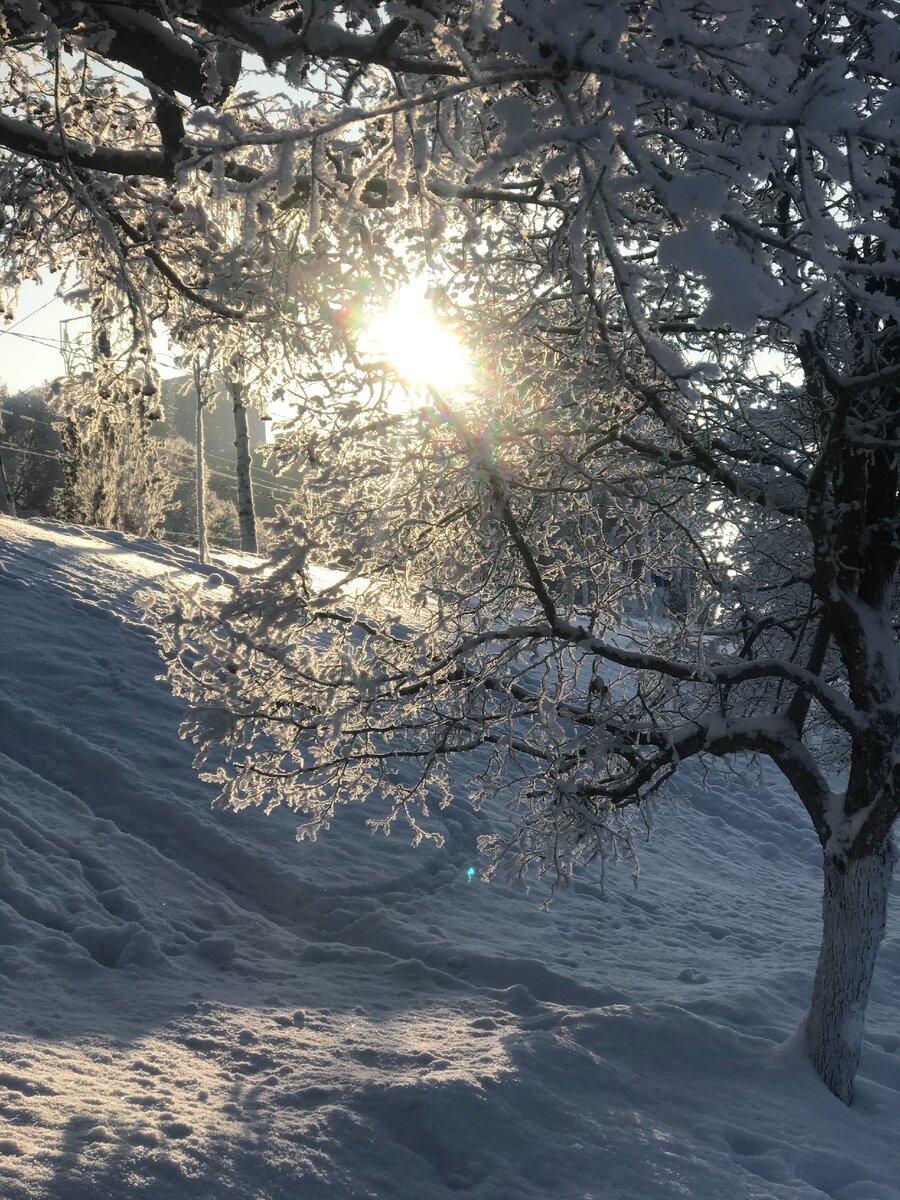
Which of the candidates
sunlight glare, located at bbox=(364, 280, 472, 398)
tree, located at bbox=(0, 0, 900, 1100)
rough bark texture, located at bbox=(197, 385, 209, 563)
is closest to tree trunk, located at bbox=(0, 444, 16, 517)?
rough bark texture, located at bbox=(197, 385, 209, 563)

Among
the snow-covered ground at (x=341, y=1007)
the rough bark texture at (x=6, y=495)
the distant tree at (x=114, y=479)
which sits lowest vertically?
the snow-covered ground at (x=341, y=1007)

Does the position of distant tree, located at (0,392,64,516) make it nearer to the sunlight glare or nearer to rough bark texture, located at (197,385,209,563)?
rough bark texture, located at (197,385,209,563)

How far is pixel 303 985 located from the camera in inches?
219

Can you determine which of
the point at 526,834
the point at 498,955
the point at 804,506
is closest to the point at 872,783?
the point at 804,506

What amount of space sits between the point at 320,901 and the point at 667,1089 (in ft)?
10.1

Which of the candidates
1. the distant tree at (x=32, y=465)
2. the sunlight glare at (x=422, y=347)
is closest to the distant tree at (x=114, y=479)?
the distant tree at (x=32, y=465)

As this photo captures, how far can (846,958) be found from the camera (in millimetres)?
4938

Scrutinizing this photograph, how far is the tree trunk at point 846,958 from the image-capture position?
489cm

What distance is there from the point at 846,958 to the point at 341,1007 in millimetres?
2864

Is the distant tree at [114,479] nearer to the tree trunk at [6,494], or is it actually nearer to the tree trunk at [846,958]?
the tree trunk at [6,494]

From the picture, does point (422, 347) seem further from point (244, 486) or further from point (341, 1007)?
point (244, 486)

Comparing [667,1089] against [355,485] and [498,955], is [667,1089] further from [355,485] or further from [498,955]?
[355,485]

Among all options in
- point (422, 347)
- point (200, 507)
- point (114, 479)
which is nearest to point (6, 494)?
point (114, 479)

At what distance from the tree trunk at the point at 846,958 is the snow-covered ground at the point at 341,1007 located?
19cm
